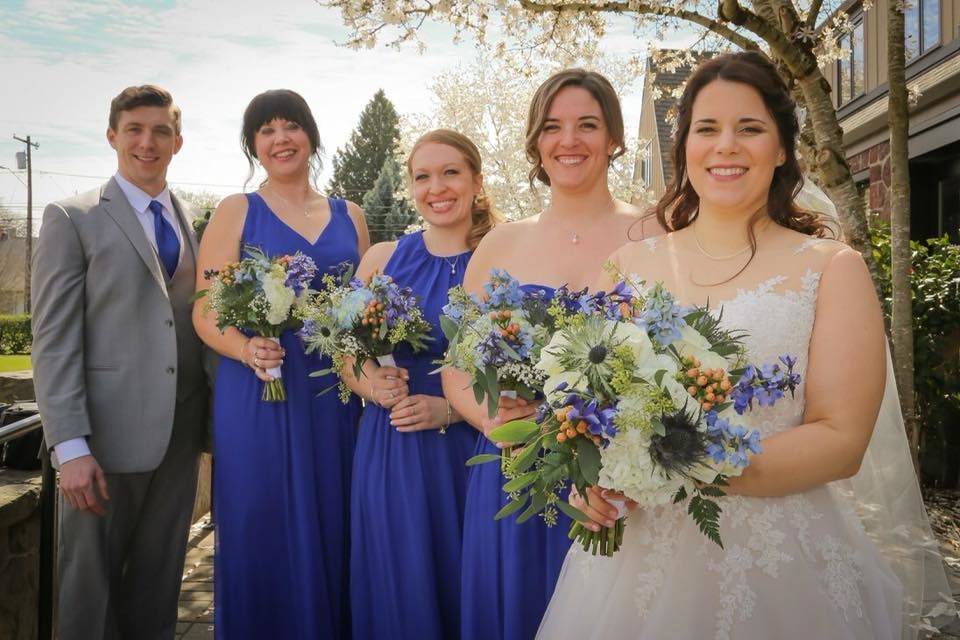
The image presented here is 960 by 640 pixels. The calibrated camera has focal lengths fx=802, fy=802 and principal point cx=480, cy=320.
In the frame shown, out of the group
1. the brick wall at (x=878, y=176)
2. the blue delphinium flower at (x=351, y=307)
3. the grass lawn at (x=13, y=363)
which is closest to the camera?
the blue delphinium flower at (x=351, y=307)

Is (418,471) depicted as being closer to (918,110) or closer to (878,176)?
(918,110)

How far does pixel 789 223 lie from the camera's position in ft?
8.72

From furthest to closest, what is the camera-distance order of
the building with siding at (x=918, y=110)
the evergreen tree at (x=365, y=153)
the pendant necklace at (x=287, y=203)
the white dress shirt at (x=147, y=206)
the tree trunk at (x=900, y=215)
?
the evergreen tree at (x=365, y=153) → the building with siding at (x=918, y=110) → the tree trunk at (x=900, y=215) → the pendant necklace at (x=287, y=203) → the white dress shirt at (x=147, y=206)

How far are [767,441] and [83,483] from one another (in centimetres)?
299

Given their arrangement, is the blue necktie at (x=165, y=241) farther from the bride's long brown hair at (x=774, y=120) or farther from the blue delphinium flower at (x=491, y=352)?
the bride's long brown hair at (x=774, y=120)

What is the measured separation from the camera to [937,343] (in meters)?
7.88

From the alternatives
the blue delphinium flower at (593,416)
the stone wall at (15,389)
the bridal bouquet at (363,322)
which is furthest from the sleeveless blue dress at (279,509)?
the stone wall at (15,389)

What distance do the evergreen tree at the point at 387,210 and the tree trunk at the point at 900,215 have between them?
3575 cm

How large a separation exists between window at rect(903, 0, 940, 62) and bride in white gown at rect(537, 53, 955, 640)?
9978mm

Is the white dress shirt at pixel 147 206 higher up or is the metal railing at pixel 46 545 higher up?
the white dress shirt at pixel 147 206

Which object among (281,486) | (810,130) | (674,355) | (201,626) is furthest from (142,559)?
(810,130)

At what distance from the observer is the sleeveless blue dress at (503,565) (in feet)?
10.1

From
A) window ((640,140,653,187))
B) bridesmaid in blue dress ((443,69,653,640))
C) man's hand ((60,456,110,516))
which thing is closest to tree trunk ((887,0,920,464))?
bridesmaid in blue dress ((443,69,653,640))

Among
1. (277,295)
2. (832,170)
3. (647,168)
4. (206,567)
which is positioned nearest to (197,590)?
(206,567)
